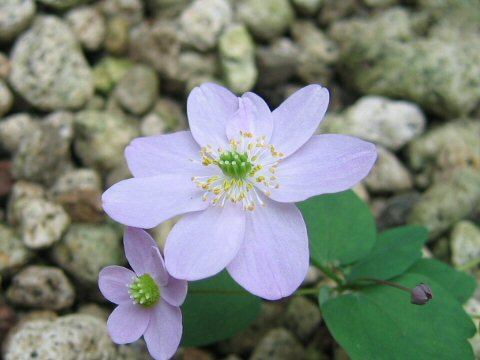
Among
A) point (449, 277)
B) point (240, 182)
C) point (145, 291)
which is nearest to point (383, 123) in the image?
point (449, 277)

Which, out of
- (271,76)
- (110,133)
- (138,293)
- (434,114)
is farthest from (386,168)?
(138,293)

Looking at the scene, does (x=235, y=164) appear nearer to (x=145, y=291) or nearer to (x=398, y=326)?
(x=145, y=291)

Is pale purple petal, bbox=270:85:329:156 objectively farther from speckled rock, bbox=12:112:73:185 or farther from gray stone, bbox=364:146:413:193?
speckled rock, bbox=12:112:73:185

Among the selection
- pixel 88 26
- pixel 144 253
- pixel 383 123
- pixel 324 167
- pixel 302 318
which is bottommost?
pixel 302 318

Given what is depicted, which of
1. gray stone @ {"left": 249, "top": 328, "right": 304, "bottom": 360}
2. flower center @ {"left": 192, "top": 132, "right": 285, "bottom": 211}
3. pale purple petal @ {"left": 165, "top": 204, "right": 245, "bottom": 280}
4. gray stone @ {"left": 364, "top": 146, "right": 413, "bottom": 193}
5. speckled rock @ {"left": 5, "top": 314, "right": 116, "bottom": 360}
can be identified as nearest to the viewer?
pale purple petal @ {"left": 165, "top": 204, "right": 245, "bottom": 280}

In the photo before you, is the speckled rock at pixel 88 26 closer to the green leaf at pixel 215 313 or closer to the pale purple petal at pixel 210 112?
the pale purple petal at pixel 210 112

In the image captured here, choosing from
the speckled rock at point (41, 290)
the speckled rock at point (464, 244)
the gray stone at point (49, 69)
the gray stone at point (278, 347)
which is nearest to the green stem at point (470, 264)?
the speckled rock at point (464, 244)

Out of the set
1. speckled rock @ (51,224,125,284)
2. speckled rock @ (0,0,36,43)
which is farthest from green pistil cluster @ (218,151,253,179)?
speckled rock @ (0,0,36,43)
